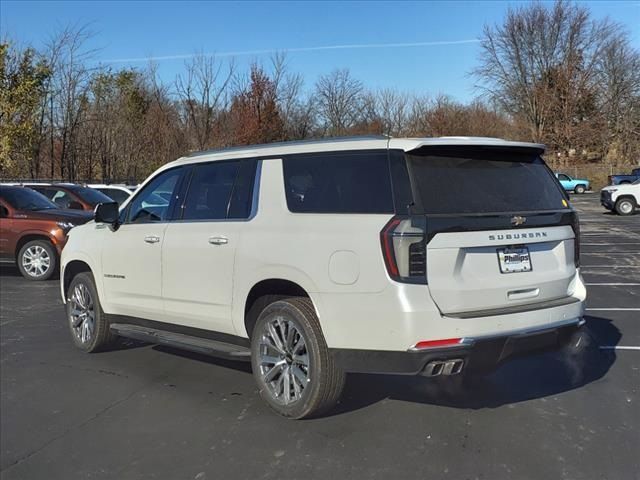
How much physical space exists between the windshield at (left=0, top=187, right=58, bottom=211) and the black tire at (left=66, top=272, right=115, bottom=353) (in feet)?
18.8

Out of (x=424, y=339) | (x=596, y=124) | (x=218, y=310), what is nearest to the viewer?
(x=424, y=339)

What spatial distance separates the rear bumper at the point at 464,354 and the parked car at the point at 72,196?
36.5ft

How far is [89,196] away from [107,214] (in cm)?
880

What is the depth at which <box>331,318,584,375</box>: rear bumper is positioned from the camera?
3684 mm

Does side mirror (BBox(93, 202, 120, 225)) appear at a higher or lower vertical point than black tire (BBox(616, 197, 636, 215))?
lower

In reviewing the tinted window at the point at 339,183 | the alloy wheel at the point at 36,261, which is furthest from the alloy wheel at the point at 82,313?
the alloy wheel at the point at 36,261

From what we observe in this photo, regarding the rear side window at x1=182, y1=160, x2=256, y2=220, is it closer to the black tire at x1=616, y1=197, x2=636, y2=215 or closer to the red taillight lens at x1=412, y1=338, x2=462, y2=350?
the red taillight lens at x1=412, y1=338, x2=462, y2=350

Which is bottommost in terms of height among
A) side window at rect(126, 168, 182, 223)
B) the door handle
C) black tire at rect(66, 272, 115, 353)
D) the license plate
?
black tire at rect(66, 272, 115, 353)

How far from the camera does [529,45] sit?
58562mm

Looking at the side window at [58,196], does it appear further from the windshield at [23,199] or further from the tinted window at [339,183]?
the tinted window at [339,183]

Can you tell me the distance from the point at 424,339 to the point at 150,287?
→ 8.88 ft

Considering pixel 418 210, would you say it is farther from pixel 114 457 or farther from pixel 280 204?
pixel 114 457

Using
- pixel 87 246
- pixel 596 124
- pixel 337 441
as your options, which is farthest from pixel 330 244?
pixel 596 124

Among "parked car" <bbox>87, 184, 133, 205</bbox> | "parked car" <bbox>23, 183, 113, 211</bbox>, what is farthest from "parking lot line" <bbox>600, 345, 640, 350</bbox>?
"parked car" <bbox>87, 184, 133, 205</bbox>
